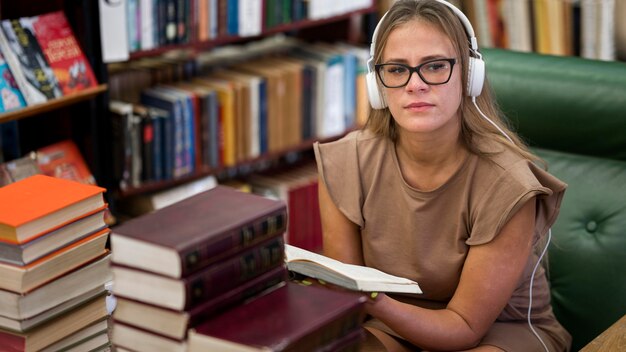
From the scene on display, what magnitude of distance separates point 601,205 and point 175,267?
1.10m

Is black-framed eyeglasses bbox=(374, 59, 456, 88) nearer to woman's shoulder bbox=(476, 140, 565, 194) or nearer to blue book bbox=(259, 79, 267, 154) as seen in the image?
woman's shoulder bbox=(476, 140, 565, 194)

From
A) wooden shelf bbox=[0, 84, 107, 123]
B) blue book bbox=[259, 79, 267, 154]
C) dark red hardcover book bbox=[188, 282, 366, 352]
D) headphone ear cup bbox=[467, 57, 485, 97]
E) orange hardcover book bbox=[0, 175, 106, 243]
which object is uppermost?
headphone ear cup bbox=[467, 57, 485, 97]

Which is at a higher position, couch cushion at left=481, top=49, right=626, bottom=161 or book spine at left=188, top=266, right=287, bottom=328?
couch cushion at left=481, top=49, right=626, bottom=161

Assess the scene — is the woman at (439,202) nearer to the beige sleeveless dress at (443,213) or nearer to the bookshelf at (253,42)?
the beige sleeveless dress at (443,213)

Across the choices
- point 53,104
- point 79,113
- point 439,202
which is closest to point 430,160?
point 439,202

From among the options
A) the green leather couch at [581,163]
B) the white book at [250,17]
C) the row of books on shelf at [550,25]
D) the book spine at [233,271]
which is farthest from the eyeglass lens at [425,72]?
the row of books on shelf at [550,25]

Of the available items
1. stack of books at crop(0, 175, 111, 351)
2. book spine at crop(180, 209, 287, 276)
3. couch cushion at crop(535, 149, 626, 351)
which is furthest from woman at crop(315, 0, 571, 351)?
stack of books at crop(0, 175, 111, 351)

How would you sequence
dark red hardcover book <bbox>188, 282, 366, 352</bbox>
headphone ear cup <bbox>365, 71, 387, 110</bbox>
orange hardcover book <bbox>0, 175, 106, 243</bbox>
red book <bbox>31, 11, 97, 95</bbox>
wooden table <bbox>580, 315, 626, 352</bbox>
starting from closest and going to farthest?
dark red hardcover book <bbox>188, 282, 366, 352</bbox> < orange hardcover book <bbox>0, 175, 106, 243</bbox> < wooden table <bbox>580, 315, 626, 352</bbox> < headphone ear cup <bbox>365, 71, 387, 110</bbox> < red book <bbox>31, 11, 97, 95</bbox>

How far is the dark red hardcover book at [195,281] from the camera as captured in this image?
1176mm

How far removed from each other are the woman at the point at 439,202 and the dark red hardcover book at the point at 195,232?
1.17 ft

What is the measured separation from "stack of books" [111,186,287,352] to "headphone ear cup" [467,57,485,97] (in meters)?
0.55

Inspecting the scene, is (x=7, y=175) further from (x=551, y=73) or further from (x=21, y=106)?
(x=551, y=73)

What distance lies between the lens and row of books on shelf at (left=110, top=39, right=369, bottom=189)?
2854 millimetres

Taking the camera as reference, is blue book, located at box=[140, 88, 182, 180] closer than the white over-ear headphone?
No
